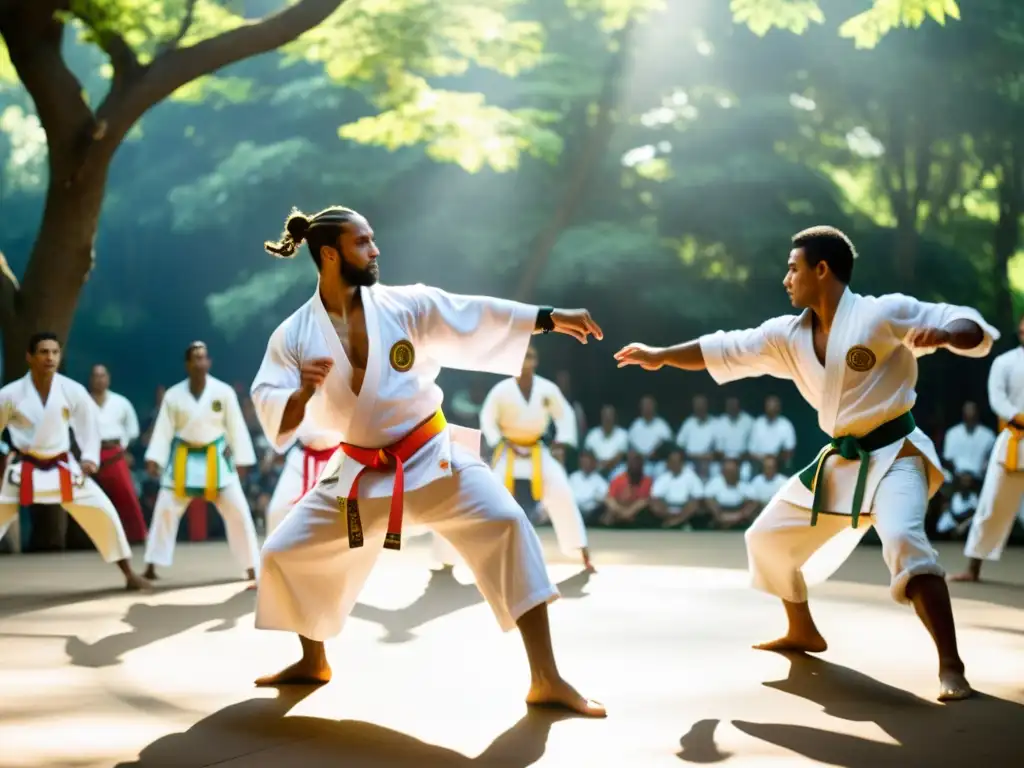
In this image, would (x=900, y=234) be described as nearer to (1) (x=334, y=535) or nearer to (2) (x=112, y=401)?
(2) (x=112, y=401)

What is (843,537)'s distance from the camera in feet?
15.4

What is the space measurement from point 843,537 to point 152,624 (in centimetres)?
309

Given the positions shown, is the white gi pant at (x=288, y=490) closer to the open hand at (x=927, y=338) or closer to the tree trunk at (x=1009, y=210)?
the open hand at (x=927, y=338)

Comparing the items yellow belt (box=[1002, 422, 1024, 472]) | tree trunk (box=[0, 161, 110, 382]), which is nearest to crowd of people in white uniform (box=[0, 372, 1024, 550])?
tree trunk (box=[0, 161, 110, 382])

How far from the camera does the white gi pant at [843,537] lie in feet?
13.5

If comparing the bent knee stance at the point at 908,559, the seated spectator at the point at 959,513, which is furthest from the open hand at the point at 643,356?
the seated spectator at the point at 959,513

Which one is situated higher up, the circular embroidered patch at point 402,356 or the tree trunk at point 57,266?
the circular embroidered patch at point 402,356

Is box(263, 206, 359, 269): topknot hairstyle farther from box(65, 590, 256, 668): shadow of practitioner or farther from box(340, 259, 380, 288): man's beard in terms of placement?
box(65, 590, 256, 668): shadow of practitioner

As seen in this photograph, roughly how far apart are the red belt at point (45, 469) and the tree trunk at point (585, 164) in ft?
23.9

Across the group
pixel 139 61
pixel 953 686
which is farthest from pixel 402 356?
pixel 139 61

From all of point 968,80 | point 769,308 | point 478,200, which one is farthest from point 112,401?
point 968,80

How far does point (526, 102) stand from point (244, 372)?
523cm

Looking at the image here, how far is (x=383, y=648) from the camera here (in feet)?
16.5

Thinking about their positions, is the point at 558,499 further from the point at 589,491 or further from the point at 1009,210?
the point at 1009,210
